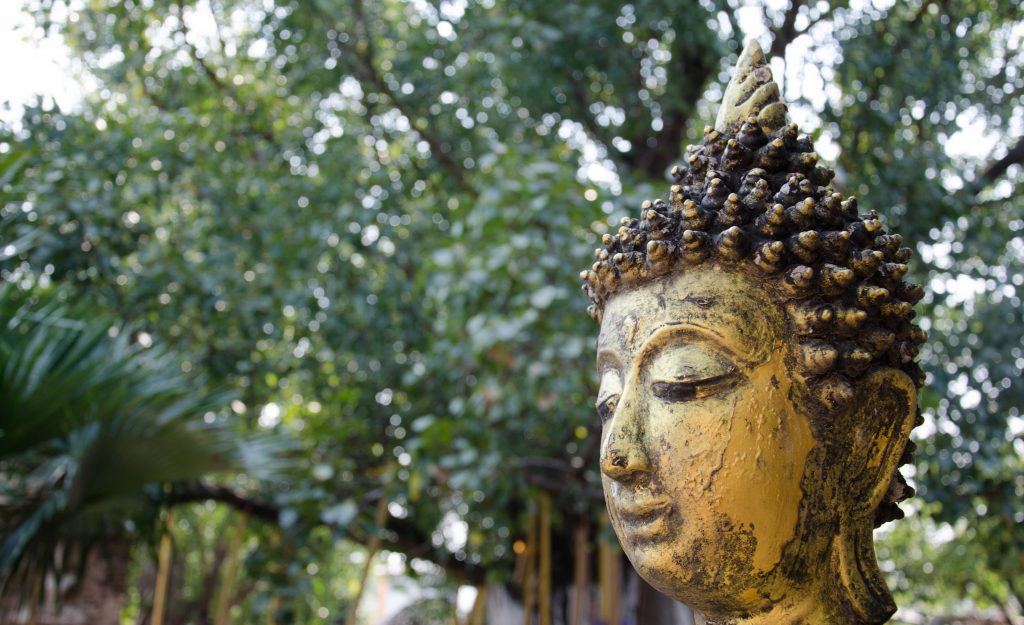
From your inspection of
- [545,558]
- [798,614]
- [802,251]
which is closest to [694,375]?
[802,251]

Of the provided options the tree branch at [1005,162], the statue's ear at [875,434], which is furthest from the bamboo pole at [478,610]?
the statue's ear at [875,434]

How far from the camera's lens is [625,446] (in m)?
1.57

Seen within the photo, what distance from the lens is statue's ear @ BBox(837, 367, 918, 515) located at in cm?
164

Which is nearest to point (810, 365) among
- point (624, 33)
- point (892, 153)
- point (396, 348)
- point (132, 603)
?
point (892, 153)

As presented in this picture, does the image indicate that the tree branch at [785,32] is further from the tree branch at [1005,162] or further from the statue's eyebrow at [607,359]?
the statue's eyebrow at [607,359]

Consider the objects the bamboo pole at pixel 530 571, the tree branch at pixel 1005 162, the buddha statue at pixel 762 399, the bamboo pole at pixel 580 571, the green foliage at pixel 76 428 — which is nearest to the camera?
the buddha statue at pixel 762 399

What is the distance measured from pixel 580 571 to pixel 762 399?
4060mm

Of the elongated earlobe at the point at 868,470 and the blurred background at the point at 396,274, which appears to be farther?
the blurred background at the point at 396,274

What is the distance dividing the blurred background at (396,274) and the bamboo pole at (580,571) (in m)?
0.04

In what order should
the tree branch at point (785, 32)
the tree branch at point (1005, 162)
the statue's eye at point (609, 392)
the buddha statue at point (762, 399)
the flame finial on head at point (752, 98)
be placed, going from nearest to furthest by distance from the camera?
1. the buddha statue at point (762, 399)
2. the statue's eye at point (609, 392)
3. the flame finial on head at point (752, 98)
4. the tree branch at point (785, 32)
5. the tree branch at point (1005, 162)

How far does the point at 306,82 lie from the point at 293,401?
3.11 metres

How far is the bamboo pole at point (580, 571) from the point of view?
5.23 metres

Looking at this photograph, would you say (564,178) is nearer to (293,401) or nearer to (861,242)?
(861,242)

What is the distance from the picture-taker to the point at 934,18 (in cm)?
479
